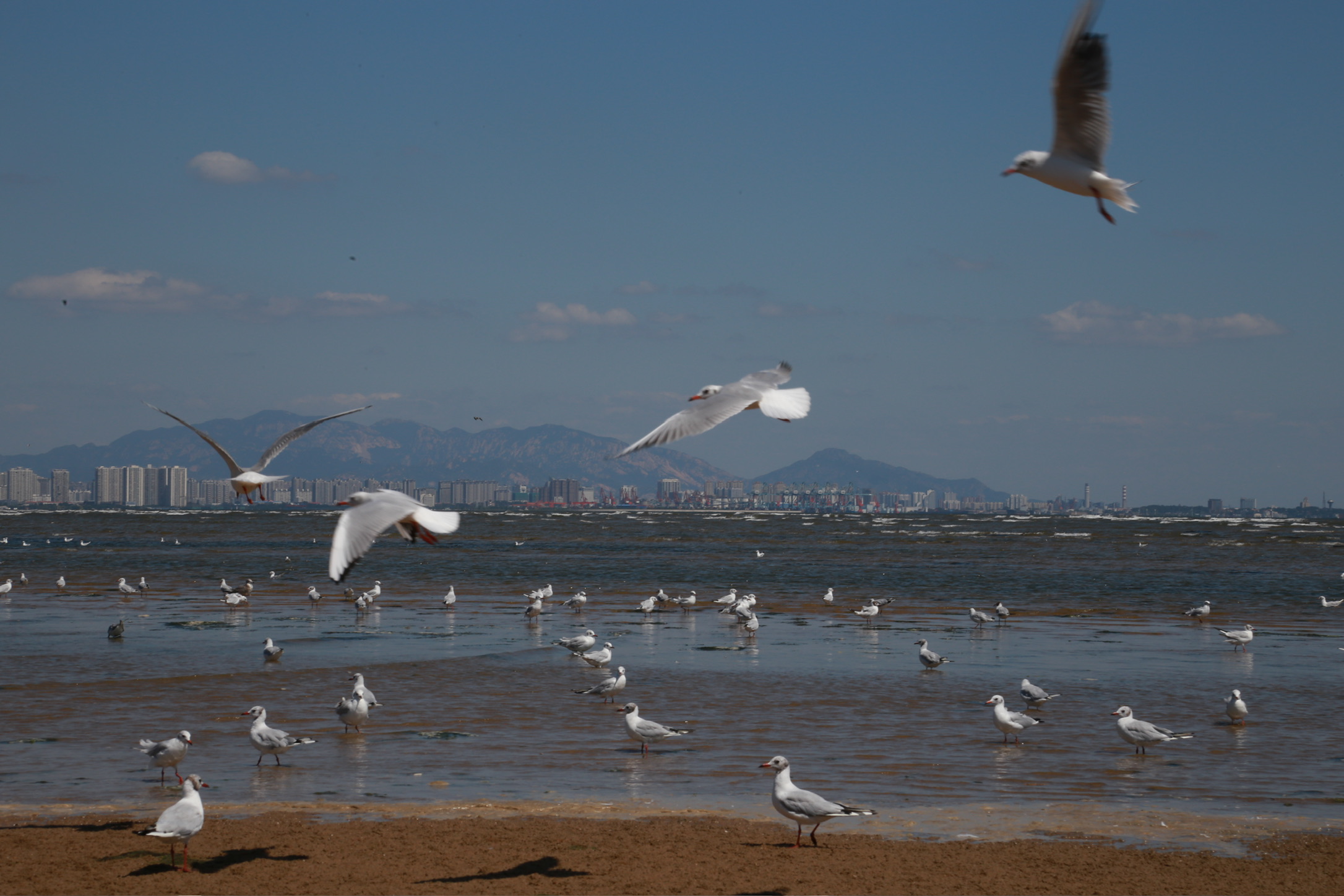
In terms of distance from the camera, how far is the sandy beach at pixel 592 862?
8398 millimetres

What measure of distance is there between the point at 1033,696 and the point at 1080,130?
11374 mm

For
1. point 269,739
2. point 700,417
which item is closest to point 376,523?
point 700,417

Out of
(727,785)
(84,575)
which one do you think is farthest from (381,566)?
(727,785)

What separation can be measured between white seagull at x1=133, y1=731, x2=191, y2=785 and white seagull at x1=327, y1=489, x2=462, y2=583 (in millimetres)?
4964

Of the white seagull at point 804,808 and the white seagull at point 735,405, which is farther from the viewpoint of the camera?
the white seagull at point 804,808

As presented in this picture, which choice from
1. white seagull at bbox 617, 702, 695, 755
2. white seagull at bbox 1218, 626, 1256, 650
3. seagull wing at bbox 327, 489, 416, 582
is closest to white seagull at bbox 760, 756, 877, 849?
white seagull at bbox 617, 702, 695, 755

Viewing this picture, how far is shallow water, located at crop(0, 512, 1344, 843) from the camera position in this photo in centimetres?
1146

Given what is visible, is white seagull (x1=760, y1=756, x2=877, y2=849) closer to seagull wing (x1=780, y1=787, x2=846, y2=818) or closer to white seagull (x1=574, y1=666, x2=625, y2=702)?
seagull wing (x1=780, y1=787, x2=846, y2=818)

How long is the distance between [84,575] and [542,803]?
37.8m

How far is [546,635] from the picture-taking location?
2439 centimetres

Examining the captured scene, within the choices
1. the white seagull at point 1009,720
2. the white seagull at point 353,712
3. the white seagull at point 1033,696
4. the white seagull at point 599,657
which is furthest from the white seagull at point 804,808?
the white seagull at point 599,657

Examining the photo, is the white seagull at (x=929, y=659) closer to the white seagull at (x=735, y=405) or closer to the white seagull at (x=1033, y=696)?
the white seagull at (x=1033, y=696)

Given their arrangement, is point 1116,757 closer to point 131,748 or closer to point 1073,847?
point 1073,847

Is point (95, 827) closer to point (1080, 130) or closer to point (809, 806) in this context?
point (809, 806)
